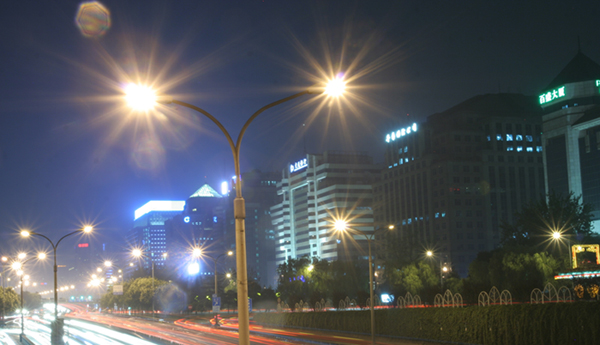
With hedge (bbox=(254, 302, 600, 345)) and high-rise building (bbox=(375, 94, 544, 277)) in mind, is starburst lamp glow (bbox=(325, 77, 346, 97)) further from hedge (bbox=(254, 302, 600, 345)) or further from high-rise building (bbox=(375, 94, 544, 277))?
high-rise building (bbox=(375, 94, 544, 277))

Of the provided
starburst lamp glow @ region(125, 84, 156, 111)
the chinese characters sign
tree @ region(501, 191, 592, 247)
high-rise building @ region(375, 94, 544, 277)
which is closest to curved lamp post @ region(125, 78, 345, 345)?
Answer: starburst lamp glow @ region(125, 84, 156, 111)

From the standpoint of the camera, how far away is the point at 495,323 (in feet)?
121

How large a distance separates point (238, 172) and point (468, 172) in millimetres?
167234

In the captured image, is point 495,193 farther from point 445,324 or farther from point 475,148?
point 445,324

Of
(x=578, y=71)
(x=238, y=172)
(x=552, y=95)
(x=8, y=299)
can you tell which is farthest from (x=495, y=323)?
(x=578, y=71)

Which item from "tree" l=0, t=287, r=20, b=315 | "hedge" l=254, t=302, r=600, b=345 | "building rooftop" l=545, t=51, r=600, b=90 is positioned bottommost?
"tree" l=0, t=287, r=20, b=315

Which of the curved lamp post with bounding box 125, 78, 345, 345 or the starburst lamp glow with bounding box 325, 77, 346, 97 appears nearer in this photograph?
the curved lamp post with bounding box 125, 78, 345, 345

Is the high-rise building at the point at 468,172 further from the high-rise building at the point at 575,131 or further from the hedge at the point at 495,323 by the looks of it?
the hedge at the point at 495,323

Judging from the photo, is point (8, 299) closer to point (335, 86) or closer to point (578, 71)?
point (335, 86)

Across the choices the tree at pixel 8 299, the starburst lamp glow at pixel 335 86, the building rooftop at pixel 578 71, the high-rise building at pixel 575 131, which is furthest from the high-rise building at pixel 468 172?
the starburst lamp glow at pixel 335 86

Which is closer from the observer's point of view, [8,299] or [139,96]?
[139,96]

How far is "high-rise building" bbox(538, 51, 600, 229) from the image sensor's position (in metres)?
122

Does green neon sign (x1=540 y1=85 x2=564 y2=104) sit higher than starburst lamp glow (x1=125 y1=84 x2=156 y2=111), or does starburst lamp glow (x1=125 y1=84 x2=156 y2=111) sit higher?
green neon sign (x1=540 y1=85 x2=564 y2=104)

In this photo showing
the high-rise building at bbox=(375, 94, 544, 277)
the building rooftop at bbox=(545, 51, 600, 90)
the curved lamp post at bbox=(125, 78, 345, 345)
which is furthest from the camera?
the high-rise building at bbox=(375, 94, 544, 277)
